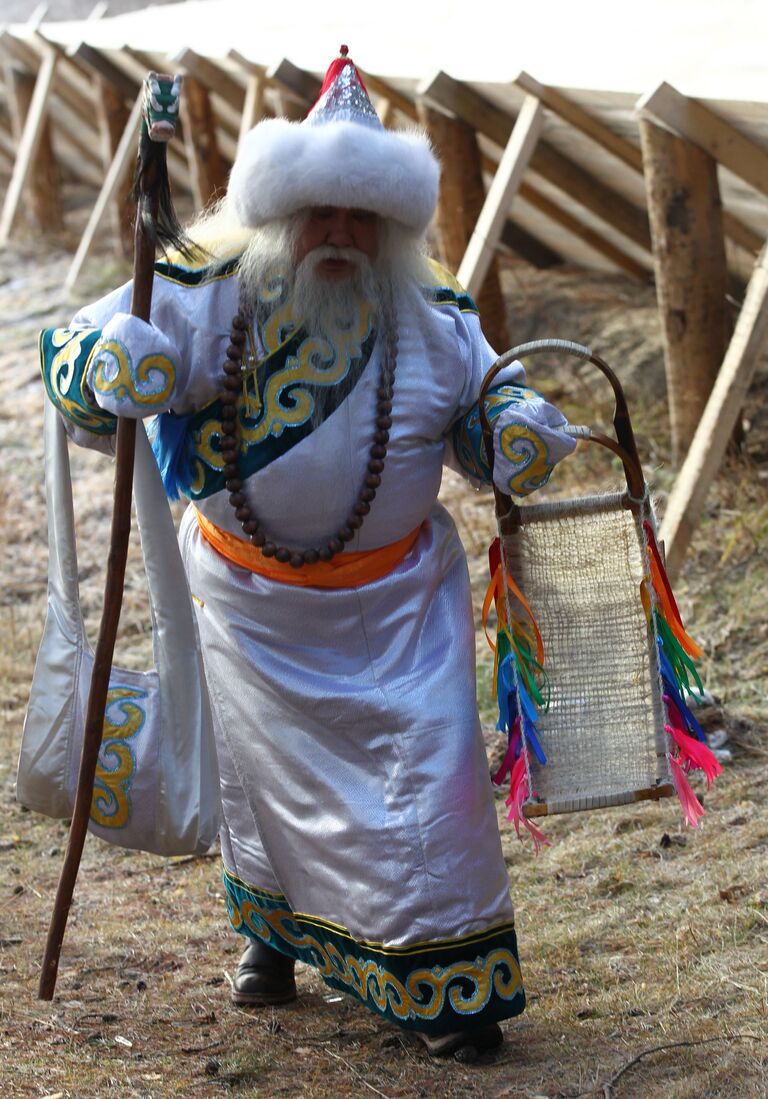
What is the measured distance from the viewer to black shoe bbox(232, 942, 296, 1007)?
10.6 ft

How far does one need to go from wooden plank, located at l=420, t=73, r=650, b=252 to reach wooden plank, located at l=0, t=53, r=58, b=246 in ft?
16.4

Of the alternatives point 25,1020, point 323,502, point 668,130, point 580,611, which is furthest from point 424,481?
point 668,130

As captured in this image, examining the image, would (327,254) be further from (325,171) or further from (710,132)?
(710,132)

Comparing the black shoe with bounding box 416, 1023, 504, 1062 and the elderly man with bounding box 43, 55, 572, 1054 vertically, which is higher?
the elderly man with bounding box 43, 55, 572, 1054

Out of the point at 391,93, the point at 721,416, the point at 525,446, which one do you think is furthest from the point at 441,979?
the point at 391,93

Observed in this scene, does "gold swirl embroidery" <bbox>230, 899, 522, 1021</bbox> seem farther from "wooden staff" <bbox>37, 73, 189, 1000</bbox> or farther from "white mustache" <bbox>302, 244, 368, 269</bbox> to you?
"white mustache" <bbox>302, 244, 368, 269</bbox>

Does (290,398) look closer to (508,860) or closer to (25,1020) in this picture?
(25,1020)

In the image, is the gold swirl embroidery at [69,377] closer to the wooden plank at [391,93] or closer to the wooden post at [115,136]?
the wooden plank at [391,93]

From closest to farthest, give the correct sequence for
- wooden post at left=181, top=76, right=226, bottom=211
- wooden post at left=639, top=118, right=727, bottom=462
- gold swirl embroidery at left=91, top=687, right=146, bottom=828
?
gold swirl embroidery at left=91, top=687, right=146, bottom=828, wooden post at left=639, top=118, right=727, bottom=462, wooden post at left=181, top=76, right=226, bottom=211

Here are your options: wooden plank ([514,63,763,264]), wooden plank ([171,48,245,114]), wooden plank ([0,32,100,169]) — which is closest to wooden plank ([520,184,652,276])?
wooden plank ([514,63,763,264])

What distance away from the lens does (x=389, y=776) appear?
9.69 feet

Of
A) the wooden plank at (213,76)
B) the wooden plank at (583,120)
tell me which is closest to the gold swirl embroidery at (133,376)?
the wooden plank at (583,120)

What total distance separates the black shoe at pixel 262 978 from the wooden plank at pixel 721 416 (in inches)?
80.6

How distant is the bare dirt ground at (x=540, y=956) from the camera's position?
280cm
